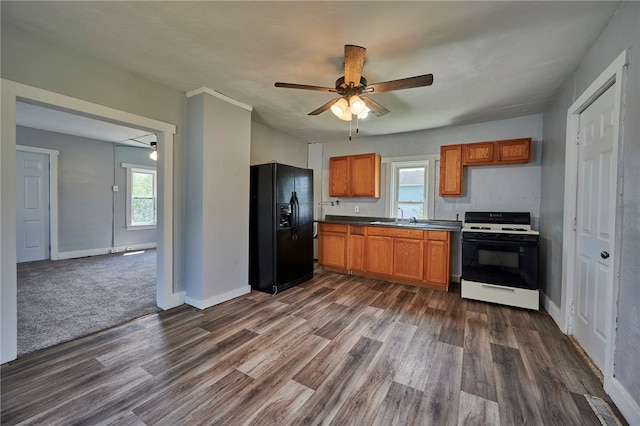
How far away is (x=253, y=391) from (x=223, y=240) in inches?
72.7

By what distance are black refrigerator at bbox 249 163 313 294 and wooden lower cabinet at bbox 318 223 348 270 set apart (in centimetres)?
79

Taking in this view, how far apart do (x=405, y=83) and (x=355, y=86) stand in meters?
0.44

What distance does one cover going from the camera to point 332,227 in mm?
4539

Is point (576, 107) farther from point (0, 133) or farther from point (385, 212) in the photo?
point (0, 133)

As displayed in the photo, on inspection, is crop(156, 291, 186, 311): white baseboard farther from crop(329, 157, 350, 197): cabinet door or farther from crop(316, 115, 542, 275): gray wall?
crop(316, 115, 542, 275): gray wall

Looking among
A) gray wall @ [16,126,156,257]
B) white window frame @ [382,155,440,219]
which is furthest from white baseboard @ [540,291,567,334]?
gray wall @ [16,126,156,257]

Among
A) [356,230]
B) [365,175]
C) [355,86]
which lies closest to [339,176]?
[365,175]

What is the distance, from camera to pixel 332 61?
2285 millimetres

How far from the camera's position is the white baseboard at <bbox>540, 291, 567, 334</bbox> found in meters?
2.50

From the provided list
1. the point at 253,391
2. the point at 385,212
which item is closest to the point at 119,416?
the point at 253,391

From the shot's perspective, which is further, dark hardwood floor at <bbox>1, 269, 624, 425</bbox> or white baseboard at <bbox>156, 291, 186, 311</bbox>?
white baseboard at <bbox>156, 291, 186, 311</bbox>

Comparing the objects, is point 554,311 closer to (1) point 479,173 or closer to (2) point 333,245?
(1) point 479,173

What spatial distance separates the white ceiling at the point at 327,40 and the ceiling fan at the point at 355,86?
7.2 inches

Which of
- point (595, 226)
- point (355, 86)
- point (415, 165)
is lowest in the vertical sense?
point (595, 226)
